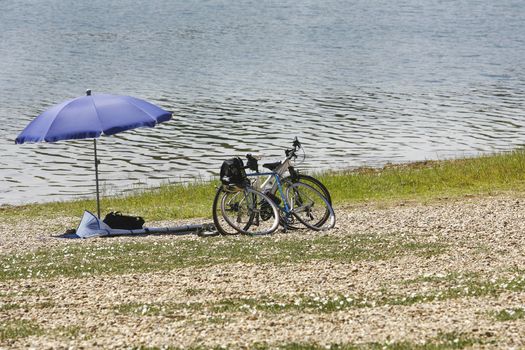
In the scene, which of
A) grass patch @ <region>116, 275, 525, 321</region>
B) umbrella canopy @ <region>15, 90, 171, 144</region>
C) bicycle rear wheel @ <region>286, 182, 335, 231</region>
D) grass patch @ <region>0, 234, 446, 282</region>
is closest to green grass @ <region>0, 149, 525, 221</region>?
umbrella canopy @ <region>15, 90, 171, 144</region>

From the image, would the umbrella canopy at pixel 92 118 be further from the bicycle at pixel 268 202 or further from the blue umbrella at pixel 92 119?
the bicycle at pixel 268 202

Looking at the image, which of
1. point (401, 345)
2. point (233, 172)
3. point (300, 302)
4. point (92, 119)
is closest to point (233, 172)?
point (233, 172)

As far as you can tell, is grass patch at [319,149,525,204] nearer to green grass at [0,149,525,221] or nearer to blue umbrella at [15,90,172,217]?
green grass at [0,149,525,221]

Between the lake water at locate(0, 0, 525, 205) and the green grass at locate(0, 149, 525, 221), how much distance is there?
3622 mm

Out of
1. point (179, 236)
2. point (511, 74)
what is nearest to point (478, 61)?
point (511, 74)

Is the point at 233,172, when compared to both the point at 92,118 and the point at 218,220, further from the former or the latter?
the point at 92,118

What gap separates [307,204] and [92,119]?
15.6 ft

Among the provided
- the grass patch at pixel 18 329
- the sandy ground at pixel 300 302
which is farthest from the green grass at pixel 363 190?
the grass patch at pixel 18 329

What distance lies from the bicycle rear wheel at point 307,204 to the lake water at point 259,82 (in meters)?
13.7

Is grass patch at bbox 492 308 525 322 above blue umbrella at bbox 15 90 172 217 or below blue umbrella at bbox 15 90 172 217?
below

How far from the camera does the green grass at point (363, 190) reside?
2700 cm

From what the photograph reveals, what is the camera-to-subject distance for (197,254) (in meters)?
18.0

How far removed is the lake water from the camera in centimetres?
3869

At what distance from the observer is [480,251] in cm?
1719
